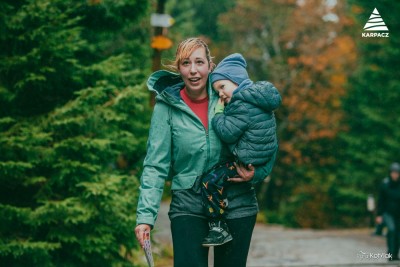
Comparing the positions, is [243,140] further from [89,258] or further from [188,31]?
[188,31]

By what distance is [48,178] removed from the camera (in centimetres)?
668

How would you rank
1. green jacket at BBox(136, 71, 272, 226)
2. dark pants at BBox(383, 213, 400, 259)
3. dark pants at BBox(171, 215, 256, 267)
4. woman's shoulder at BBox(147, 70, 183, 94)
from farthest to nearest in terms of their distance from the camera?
dark pants at BBox(383, 213, 400, 259) → woman's shoulder at BBox(147, 70, 183, 94) → green jacket at BBox(136, 71, 272, 226) → dark pants at BBox(171, 215, 256, 267)

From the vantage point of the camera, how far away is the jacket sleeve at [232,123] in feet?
11.2

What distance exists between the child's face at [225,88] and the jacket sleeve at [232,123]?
94 millimetres

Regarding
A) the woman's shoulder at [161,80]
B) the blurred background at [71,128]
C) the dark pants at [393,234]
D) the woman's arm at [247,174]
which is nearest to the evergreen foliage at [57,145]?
the blurred background at [71,128]

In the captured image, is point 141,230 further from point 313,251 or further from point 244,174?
point 313,251

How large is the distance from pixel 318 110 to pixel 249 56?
4.01 m

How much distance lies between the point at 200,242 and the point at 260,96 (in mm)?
860

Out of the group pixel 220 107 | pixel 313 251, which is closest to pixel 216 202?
pixel 220 107

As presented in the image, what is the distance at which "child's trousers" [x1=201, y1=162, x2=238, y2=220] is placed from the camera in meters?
3.40

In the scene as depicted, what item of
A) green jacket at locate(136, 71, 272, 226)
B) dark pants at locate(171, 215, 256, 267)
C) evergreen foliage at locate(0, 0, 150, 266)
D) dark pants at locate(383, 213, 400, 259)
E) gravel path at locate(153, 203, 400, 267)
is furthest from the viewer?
dark pants at locate(383, 213, 400, 259)

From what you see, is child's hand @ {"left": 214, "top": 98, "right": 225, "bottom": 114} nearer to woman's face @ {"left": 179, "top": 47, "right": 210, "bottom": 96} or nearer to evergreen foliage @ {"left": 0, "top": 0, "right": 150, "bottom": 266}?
woman's face @ {"left": 179, "top": 47, "right": 210, "bottom": 96}

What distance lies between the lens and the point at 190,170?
3539mm

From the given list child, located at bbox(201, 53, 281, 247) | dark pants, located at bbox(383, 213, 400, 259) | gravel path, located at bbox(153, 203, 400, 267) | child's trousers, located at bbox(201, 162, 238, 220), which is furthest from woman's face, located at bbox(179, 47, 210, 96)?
dark pants, located at bbox(383, 213, 400, 259)
